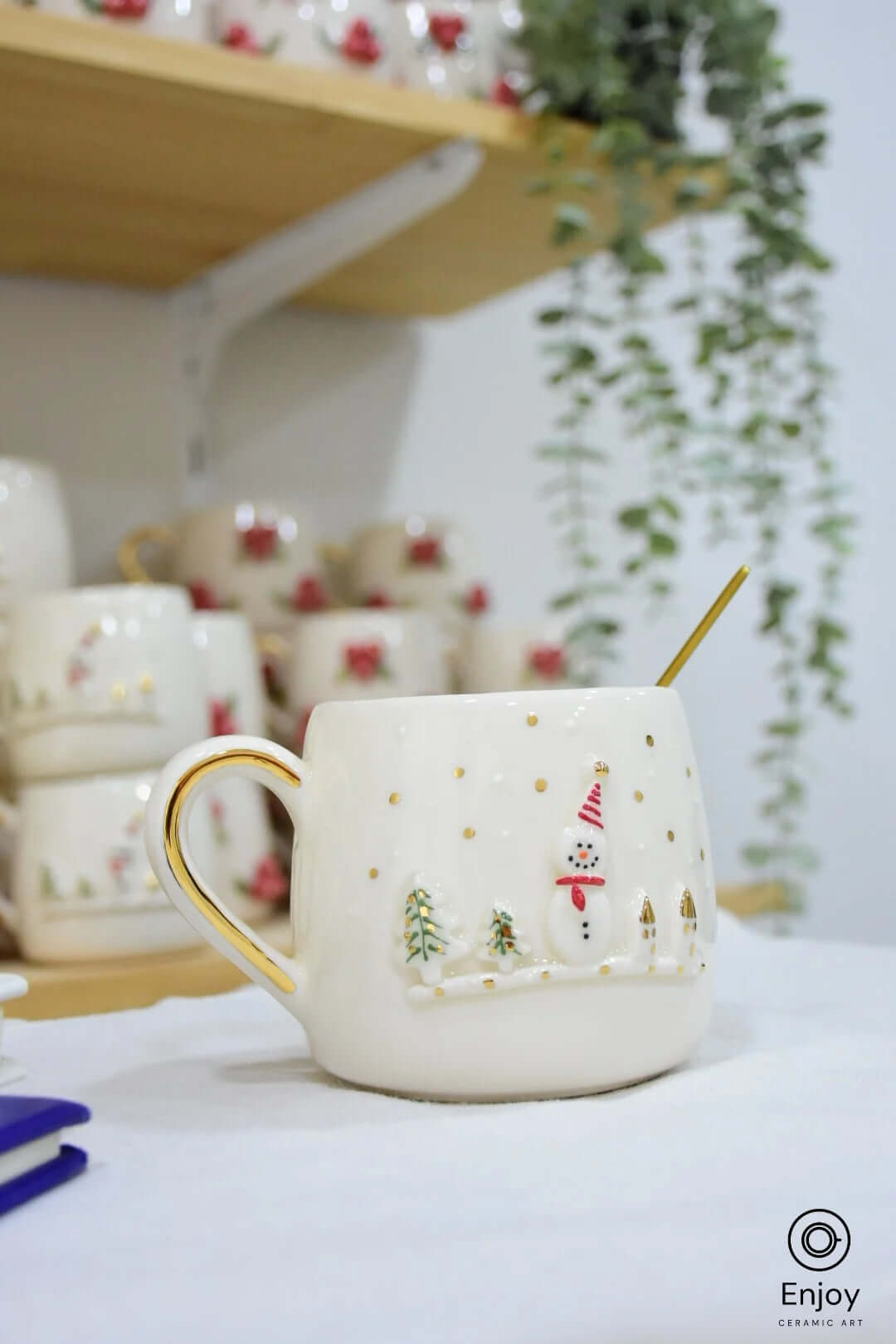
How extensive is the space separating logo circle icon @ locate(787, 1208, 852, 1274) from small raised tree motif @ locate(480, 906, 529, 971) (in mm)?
112

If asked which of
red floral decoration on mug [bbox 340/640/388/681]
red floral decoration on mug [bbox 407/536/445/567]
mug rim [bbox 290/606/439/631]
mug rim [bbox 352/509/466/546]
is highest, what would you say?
mug rim [bbox 352/509/466/546]

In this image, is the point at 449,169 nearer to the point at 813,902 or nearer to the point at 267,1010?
the point at 267,1010

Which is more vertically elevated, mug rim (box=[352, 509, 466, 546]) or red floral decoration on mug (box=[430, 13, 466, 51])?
red floral decoration on mug (box=[430, 13, 466, 51])

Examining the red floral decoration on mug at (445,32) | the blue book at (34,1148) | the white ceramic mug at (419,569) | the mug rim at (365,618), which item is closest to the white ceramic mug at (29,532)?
the mug rim at (365,618)

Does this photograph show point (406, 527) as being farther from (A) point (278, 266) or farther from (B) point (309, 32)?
(B) point (309, 32)

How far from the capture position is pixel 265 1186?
35cm

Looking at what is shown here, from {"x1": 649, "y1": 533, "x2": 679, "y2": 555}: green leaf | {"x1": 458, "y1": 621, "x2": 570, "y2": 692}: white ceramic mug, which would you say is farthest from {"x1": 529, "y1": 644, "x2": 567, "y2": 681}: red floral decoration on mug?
{"x1": 649, "y1": 533, "x2": 679, "y2": 555}: green leaf

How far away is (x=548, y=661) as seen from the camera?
930 mm

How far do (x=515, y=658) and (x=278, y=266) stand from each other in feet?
1.03

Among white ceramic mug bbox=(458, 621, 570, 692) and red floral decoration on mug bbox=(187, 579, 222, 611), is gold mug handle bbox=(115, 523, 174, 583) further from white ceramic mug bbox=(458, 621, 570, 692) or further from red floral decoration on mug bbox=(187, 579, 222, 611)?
white ceramic mug bbox=(458, 621, 570, 692)

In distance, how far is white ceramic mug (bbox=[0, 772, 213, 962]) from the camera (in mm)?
Answer: 717

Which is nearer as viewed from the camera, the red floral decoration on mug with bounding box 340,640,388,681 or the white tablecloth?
the white tablecloth

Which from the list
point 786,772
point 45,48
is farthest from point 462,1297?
point 786,772

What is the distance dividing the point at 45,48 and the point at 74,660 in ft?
0.97
